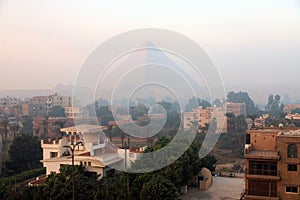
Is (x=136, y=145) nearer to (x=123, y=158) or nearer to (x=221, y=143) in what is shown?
(x=123, y=158)

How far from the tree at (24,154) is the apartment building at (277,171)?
10.1 metres

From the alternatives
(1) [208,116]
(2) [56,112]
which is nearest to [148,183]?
(1) [208,116]

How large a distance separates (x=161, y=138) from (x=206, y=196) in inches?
97.0

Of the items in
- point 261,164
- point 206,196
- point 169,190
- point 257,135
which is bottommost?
point 206,196

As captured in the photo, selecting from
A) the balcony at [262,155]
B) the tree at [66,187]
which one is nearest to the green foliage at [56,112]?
the tree at [66,187]

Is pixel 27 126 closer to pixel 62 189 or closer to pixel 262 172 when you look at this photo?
pixel 62 189

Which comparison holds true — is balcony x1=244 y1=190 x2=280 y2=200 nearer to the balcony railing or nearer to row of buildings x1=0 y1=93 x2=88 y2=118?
the balcony railing

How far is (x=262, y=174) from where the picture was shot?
27.6 feet

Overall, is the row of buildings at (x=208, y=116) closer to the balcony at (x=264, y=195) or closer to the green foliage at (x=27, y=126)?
the balcony at (x=264, y=195)

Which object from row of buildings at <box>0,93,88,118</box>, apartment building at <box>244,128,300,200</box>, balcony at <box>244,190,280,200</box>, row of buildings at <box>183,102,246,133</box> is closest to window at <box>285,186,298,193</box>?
apartment building at <box>244,128,300,200</box>

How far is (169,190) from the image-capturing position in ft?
27.5

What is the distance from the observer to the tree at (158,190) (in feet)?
26.5

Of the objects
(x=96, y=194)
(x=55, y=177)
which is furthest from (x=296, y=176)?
(x=55, y=177)

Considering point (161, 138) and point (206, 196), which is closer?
point (206, 196)
